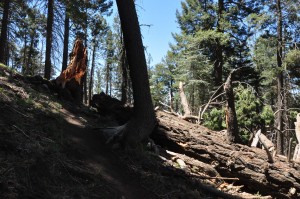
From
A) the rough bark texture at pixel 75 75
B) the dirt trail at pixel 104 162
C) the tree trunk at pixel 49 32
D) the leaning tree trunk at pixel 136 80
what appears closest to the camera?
the dirt trail at pixel 104 162

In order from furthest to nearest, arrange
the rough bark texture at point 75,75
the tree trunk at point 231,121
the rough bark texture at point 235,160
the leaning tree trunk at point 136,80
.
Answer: the rough bark texture at point 75,75, the tree trunk at point 231,121, the rough bark texture at point 235,160, the leaning tree trunk at point 136,80

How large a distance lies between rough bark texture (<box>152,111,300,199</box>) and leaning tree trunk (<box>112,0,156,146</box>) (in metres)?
1.65

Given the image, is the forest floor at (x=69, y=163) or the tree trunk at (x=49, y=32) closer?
the forest floor at (x=69, y=163)

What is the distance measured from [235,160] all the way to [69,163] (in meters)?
4.54

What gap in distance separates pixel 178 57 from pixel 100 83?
4333 cm

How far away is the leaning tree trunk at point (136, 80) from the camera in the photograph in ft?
24.3

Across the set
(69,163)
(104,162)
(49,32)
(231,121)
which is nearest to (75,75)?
(49,32)

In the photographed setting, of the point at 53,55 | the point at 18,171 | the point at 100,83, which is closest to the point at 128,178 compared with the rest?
the point at 18,171

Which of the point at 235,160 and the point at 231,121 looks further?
the point at 231,121

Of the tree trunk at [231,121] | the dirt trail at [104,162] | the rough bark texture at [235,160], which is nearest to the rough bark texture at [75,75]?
the dirt trail at [104,162]

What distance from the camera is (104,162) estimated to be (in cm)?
654

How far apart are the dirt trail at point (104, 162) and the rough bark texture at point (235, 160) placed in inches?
88.8

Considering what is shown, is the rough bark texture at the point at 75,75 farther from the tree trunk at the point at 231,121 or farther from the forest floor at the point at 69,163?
the tree trunk at the point at 231,121

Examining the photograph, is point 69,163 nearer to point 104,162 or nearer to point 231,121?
point 104,162
